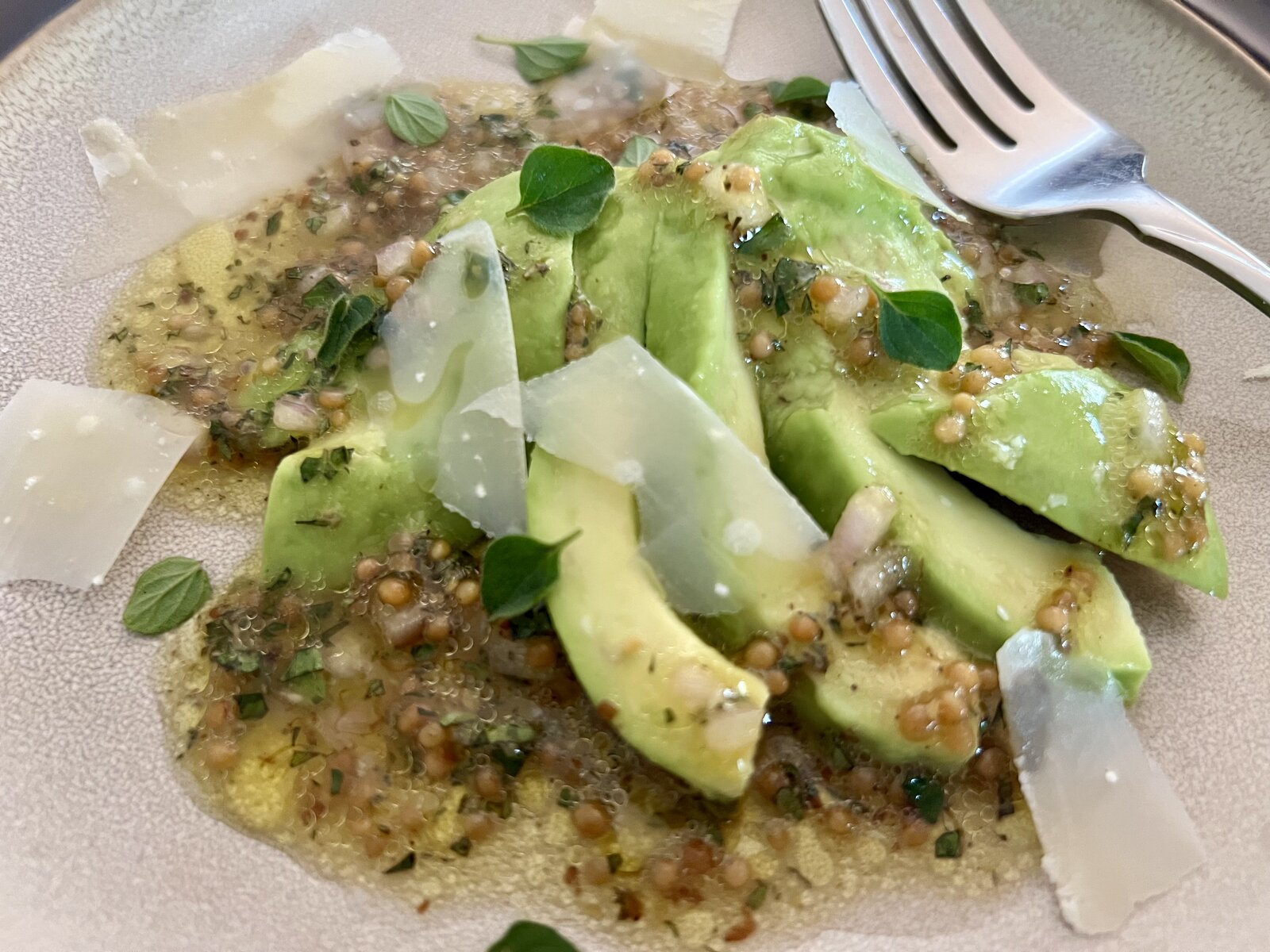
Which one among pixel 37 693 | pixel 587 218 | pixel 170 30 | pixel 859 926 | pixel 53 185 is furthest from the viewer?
pixel 170 30

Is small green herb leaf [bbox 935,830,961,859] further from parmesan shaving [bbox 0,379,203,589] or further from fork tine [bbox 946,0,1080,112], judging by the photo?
fork tine [bbox 946,0,1080,112]

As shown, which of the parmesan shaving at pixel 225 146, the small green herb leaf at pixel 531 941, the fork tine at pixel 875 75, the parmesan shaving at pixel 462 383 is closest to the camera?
the small green herb leaf at pixel 531 941

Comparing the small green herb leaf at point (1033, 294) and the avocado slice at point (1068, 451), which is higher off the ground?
the avocado slice at point (1068, 451)

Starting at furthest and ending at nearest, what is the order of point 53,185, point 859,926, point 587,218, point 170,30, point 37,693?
point 170,30 < point 53,185 < point 587,218 < point 37,693 < point 859,926

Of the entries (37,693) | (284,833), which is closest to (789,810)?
(284,833)

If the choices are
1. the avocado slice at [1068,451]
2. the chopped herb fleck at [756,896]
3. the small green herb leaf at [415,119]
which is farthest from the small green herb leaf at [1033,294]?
the small green herb leaf at [415,119]

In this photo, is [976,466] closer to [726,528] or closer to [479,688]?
[726,528]

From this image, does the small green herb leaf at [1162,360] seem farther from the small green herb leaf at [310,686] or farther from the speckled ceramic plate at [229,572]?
the small green herb leaf at [310,686]
